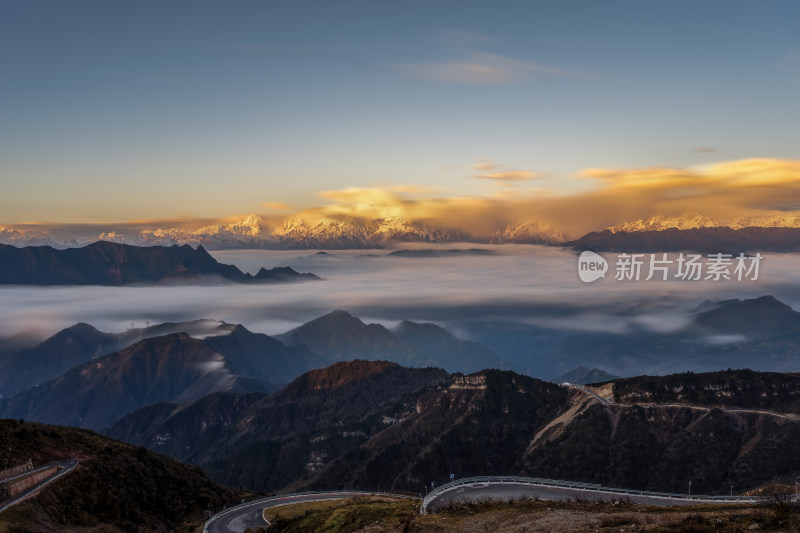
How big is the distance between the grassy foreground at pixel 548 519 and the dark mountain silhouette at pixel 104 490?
32645mm

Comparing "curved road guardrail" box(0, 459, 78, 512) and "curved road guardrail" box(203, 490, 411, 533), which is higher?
"curved road guardrail" box(0, 459, 78, 512)

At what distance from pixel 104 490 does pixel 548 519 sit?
94.5 metres

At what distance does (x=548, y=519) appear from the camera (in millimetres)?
80188

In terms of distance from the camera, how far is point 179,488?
520 feet

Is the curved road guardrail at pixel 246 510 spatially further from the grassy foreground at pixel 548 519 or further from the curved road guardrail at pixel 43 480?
the curved road guardrail at pixel 43 480

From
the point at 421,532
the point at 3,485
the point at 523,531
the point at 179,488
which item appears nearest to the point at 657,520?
the point at 523,531

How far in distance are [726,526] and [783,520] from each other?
15.7ft

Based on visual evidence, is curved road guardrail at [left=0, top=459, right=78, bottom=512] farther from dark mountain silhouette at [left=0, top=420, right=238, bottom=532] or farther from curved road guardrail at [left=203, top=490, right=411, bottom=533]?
curved road guardrail at [left=203, top=490, right=411, bottom=533]

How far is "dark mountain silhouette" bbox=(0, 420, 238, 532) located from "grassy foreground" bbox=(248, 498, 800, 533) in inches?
1285

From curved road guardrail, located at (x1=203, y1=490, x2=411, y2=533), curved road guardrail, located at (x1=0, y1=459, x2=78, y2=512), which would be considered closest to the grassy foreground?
curved road guardrail, located at (x1=203, y1=490, x2=411, y2=533)

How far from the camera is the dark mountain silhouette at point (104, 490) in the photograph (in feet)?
391

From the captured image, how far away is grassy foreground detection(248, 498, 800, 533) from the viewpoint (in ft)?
216

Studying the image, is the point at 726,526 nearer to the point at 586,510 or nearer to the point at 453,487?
the point at 586,510

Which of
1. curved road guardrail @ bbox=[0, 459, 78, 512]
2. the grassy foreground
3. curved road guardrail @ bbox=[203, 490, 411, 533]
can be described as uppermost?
the grassy foreground
